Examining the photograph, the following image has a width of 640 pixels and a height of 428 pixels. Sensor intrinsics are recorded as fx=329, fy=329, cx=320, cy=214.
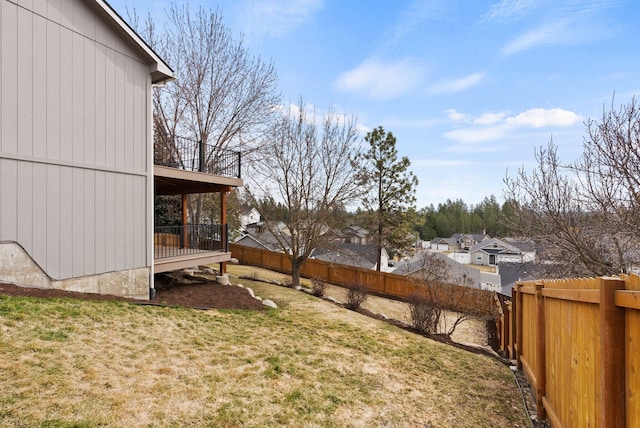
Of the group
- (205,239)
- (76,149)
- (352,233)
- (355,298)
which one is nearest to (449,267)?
(352,233)

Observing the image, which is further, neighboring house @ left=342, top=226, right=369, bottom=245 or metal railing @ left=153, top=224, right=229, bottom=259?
neighboring house @ left=342, top=226, right=369, bottom=245

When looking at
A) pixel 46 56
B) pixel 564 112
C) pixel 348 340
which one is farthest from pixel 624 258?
pixel 46 56

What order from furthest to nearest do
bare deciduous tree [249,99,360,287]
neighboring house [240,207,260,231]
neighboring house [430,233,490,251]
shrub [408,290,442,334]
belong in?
1. neighboring house [430,233,490,251]
2. neighboring house [240,207,260,231]
3. bare deciduous tree [249,99,360,287]
4. shrub [408,290,442,334]

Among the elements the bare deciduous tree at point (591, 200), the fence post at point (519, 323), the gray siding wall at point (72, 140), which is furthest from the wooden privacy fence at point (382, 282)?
the gray siding wall at point (72, 140)

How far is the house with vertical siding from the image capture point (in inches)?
207

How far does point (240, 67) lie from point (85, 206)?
10830 mm

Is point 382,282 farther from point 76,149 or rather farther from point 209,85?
point 76,149

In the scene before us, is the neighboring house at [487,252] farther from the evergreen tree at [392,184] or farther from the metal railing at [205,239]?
the metal railing at [205,239]

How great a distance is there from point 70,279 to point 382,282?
42.4ft

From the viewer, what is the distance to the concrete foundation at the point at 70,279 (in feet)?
16.9

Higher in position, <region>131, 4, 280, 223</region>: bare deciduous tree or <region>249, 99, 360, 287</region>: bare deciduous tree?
<region>131, 4, 280, 223</region>: bare deciduous tree

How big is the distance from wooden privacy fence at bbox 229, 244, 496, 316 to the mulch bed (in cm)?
519

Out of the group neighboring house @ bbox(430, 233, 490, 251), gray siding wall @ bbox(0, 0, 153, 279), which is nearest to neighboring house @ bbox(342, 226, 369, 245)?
gray siding wall @ bbox(0, 0, 153, 279)

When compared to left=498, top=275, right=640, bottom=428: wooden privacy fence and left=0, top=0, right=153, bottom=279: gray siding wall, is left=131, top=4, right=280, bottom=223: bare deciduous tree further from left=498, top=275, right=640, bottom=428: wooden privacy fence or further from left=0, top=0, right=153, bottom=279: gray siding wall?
left=498, top=275, right=640, bottom=428: wooden privacy fence
